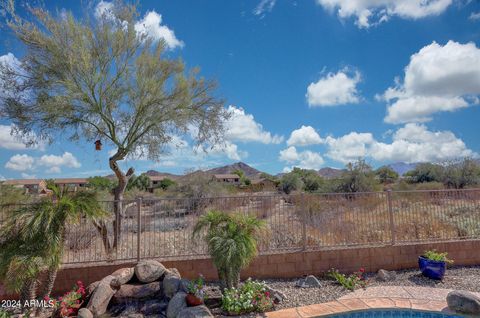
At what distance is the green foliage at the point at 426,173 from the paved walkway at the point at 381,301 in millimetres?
23184

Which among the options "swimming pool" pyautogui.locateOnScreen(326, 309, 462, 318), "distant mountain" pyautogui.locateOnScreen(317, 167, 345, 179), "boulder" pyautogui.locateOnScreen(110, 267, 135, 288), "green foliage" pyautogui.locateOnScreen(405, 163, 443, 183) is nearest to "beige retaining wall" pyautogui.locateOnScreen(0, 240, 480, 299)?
"boulder" pyautogui.locateOnScreen(110, 267, 135, 288)

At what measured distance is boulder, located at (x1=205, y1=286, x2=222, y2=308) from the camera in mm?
5883

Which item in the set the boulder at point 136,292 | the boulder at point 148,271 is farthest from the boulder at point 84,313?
the boulder at point 148,271

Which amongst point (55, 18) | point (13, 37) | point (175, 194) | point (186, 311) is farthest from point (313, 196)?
point (175, 194)

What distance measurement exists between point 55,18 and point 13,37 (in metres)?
1.19

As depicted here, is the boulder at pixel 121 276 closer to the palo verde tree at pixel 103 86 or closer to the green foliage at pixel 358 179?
the palo verde tree at pixel 103 86

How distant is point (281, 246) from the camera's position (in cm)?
795

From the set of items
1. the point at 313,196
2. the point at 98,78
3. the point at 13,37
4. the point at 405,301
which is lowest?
the point at 405,301

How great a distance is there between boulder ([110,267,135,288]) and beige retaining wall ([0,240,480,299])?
459 mm

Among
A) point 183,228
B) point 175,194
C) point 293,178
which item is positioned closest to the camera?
point 183,228

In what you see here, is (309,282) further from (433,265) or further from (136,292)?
(136,292)

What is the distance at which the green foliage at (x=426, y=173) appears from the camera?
2690 centimetres

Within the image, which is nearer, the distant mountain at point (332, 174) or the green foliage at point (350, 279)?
the green foliage at point (350, 279)

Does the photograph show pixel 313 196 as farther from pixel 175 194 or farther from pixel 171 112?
pixel 175 194
